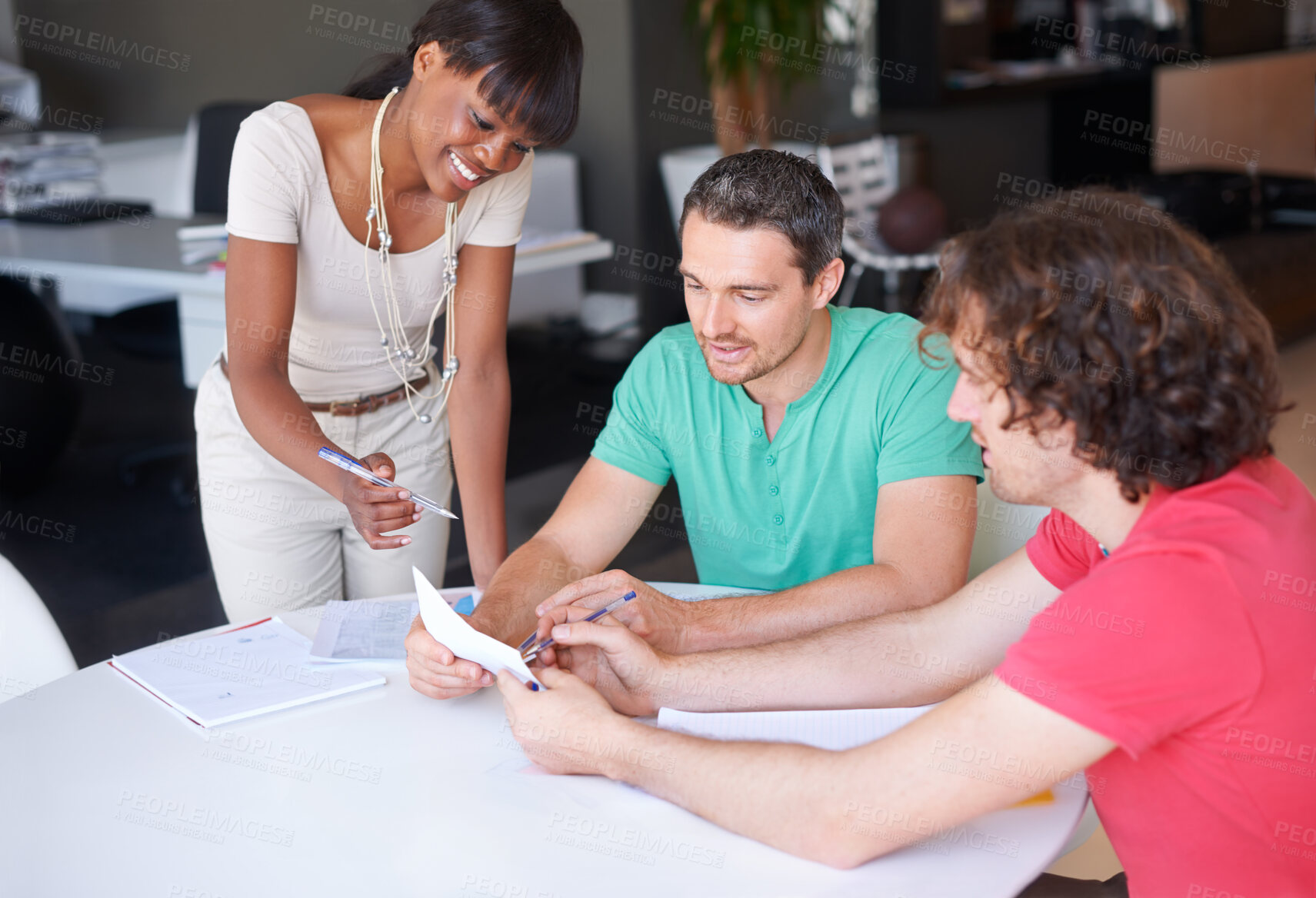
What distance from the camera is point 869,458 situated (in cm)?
177

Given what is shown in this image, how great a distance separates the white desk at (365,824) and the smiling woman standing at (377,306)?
0.38 metres

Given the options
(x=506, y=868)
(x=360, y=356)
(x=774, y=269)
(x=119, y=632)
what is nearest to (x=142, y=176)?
(x=119, y=632)

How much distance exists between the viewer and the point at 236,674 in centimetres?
149

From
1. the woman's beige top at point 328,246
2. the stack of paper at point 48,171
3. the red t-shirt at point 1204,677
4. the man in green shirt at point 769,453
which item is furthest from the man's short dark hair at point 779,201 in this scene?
the stack of paper at point 48,171

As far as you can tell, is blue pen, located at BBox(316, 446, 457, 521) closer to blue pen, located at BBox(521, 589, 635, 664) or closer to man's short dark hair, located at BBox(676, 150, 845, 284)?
blue pen, located at BBox(521, 589, 635, 664)

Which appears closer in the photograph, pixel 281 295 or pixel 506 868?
pixel 506 868

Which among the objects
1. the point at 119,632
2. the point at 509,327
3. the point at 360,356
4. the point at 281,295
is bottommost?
the point at 119,632

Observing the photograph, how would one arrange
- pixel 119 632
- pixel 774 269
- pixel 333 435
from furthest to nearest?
1. pixel 119 632
2. pixel 333 435
3. pixel 774 269

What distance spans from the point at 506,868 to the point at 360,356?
3.57 ft

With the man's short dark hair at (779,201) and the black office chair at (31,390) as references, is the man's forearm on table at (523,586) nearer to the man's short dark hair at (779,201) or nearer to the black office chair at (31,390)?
the man's short dark hair at (779,201)

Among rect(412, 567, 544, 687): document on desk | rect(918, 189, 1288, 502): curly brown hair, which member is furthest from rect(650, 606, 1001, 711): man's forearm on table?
rect(918, 189, 1288, 502): curly brown hair

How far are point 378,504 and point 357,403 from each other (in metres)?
0.43

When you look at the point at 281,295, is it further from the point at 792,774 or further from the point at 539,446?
the point at 539,446

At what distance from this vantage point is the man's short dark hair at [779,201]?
1711mm
